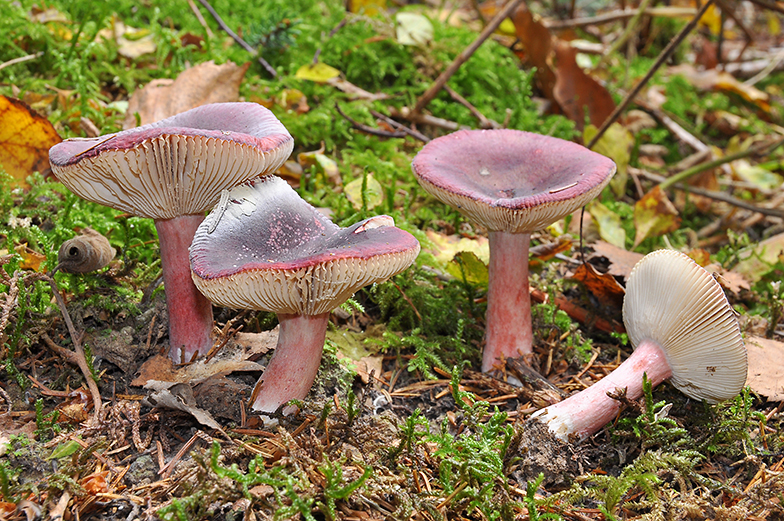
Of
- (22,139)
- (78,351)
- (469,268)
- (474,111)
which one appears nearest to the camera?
(78,351)

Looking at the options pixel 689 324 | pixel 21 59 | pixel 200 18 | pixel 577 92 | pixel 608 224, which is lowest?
pixel 608 224

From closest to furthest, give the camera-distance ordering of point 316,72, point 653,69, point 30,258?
1. point 30,258
2. point 653,69
3. point 316,72

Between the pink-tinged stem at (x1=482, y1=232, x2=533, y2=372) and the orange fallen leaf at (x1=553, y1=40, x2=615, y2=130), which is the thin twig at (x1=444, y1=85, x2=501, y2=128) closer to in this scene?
the orange fallen leaf at (x1=553, y1=40, x2=615, y2=130)

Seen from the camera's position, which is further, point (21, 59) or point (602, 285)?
point (21, 59)

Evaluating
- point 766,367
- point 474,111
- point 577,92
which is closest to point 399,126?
point 474,111

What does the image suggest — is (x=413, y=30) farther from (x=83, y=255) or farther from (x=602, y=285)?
(x=83, y=255)

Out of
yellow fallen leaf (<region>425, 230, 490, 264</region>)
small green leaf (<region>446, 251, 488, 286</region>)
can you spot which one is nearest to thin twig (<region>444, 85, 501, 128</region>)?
yellow fallen leaf (<region>425, 230, 490, 264</region>)
